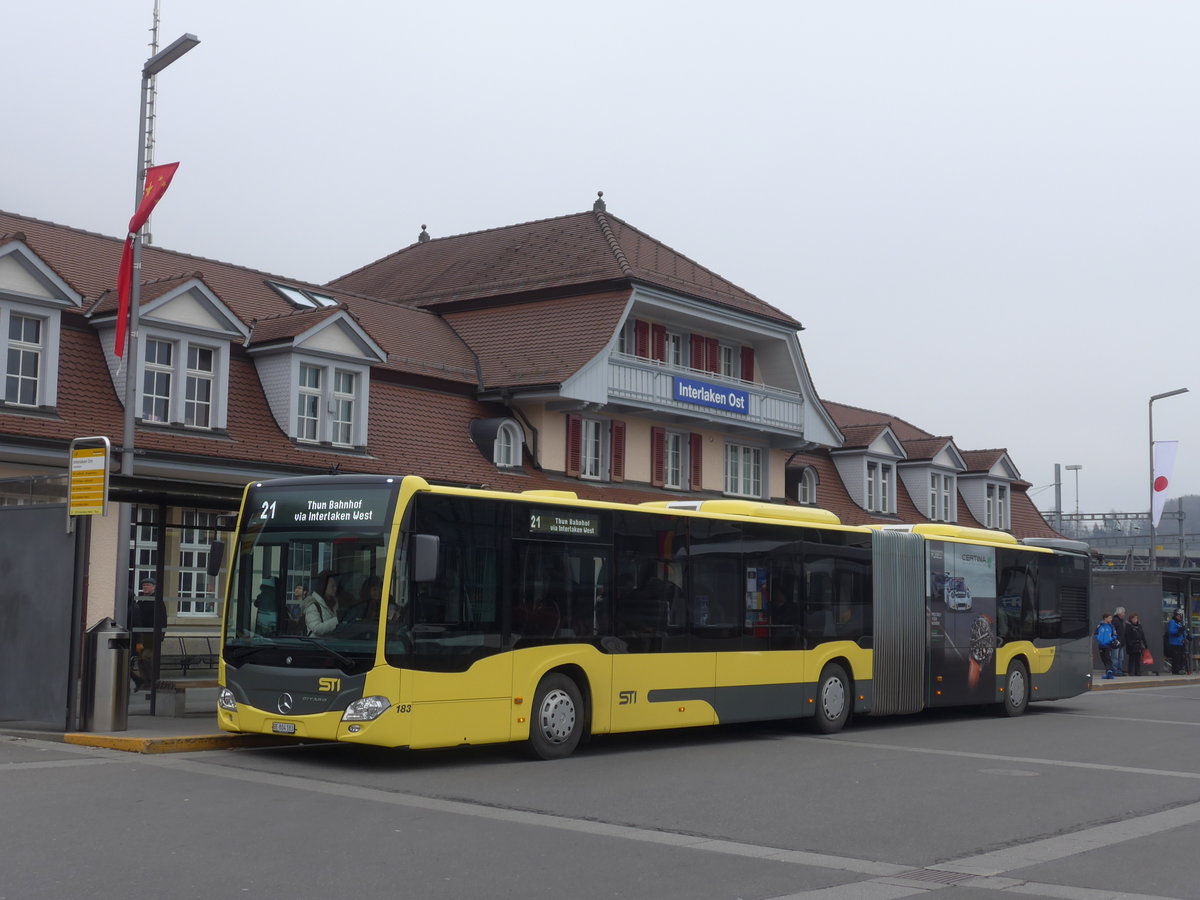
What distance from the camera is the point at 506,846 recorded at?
9484 millimetres

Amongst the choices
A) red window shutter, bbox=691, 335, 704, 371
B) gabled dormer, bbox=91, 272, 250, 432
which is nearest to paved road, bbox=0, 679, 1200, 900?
gabled dormer, bbox=91, 272, 250, 432

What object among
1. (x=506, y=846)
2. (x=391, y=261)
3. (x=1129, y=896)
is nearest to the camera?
(x=1129, y=896)

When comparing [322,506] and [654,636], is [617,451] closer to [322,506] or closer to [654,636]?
[654,636]

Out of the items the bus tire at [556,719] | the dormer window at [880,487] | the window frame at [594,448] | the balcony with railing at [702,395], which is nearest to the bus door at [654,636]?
the bus tire at [556,719]

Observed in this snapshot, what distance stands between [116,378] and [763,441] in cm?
2024

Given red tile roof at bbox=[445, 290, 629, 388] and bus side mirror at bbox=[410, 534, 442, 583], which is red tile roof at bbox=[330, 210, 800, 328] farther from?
bus side mirror at bbox=[410, 534, 442, 583]

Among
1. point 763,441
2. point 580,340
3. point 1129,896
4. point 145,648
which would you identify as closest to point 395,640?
point 1129,896

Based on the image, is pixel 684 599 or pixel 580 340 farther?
pixel 580 340

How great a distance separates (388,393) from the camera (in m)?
29.5

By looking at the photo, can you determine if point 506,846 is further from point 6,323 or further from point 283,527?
point 6,323

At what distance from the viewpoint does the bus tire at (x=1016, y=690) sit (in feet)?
77.5

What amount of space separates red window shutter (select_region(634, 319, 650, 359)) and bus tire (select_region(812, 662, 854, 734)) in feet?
54.5

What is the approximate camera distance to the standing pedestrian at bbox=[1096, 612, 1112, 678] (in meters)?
37.5

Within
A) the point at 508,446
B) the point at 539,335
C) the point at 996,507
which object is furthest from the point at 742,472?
the point at 996,507
